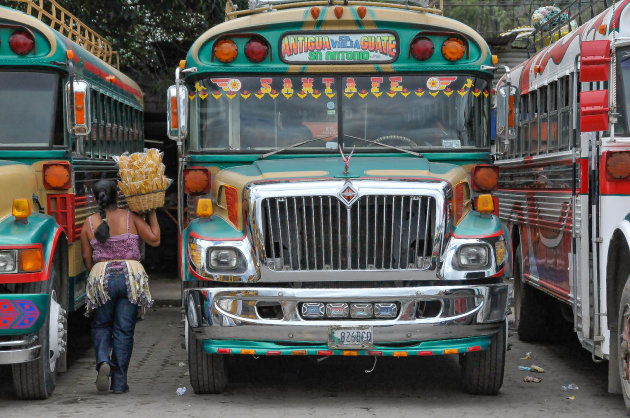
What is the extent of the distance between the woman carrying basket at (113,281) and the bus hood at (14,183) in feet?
1.71

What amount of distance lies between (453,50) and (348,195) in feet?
5.60

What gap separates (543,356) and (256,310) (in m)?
3.77

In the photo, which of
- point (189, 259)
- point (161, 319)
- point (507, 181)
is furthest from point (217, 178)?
point (161, 319)

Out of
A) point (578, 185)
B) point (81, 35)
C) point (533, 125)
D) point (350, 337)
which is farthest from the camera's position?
point (81, 35)

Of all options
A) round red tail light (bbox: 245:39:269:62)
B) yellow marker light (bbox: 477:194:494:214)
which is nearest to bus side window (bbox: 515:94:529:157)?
yellow marker light (bbox: 477:194:494:214)

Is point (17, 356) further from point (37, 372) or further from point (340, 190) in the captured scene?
point (340, 190)

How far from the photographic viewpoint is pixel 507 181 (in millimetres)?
11492

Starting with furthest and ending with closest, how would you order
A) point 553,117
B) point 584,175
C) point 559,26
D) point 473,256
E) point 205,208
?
point 559,26 → point 553,117 → point 584,175 → point 205,208 → point 473,256

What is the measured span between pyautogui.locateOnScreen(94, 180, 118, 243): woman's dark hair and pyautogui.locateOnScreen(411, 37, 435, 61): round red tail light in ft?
7.72

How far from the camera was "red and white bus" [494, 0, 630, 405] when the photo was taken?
7.11 meters

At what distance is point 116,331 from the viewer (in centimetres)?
798

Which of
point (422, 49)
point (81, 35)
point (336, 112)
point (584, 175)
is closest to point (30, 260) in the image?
point (336, 112)

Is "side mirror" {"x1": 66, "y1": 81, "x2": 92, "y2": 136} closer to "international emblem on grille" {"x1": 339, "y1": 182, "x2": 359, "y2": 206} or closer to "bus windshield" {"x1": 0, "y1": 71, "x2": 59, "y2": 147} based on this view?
"bus windshield" {"x1": 0, "y1": 71, "x2": 59, "y2": 147}

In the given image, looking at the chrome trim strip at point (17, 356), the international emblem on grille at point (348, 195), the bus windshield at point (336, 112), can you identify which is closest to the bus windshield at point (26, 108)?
the bus windshield at point (336, 112)
